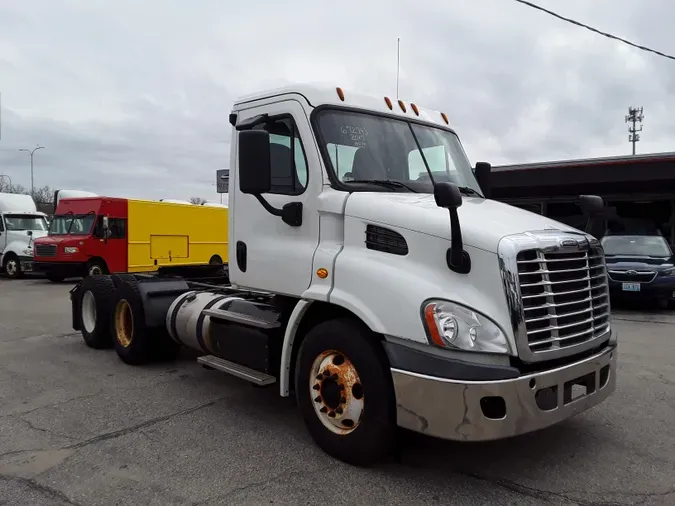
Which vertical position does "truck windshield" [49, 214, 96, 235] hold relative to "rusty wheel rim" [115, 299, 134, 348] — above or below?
above

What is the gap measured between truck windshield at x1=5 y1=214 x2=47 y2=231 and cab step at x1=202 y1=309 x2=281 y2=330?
18.3 meters

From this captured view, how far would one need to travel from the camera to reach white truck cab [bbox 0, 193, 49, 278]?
1992cm

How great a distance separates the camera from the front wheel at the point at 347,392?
3607 mm

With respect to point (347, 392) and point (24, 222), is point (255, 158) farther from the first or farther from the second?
point (24, 222)

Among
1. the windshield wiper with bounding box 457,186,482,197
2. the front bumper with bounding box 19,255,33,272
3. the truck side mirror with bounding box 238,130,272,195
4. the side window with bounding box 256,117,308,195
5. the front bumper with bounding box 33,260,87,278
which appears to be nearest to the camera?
the truck side mirror with bounding box 238,130,272,195

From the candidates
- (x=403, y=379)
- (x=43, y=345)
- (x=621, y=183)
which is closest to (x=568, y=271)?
(x=403, y=379)

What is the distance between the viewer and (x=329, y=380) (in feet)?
12.9

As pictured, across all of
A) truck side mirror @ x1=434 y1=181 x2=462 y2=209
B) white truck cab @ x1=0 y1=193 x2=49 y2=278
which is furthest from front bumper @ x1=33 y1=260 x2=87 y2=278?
truck side mirror @ x1=434 y1=181 x2=462 y2=209

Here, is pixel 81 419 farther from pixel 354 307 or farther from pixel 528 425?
pixel 528 425

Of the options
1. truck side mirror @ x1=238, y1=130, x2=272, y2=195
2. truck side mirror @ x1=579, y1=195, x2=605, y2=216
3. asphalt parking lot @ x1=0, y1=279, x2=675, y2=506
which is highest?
truck side mirror @ x1=238, y1=130, x2=272, y2=195

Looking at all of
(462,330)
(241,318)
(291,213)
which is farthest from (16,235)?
(462,330)

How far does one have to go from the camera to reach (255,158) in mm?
4047

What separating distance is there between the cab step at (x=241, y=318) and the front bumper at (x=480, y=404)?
138cm

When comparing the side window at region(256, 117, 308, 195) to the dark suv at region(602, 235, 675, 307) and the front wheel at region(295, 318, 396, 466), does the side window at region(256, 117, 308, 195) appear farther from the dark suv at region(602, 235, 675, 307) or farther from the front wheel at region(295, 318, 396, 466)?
the dark suv at region(602, 235, 675, 307)
